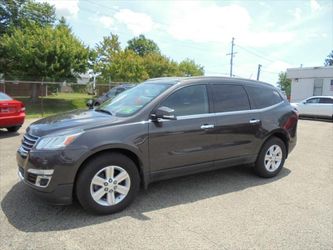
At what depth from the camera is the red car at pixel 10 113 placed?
29.9 feet

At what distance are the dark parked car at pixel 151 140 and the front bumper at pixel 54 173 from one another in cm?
1

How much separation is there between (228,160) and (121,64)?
25.6 meters

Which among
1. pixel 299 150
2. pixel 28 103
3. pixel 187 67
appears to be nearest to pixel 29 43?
pixel 28 103

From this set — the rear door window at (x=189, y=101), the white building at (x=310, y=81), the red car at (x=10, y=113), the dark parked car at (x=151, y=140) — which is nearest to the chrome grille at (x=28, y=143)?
the dark parked car at (x=151, y=140)

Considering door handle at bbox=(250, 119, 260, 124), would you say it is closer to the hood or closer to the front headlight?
the hood

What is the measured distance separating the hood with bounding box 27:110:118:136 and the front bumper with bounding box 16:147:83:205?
12.8 inches

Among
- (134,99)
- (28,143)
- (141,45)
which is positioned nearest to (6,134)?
(28,143)

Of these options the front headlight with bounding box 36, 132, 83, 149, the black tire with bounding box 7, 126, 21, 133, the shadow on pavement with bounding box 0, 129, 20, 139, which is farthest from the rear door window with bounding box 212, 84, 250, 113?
the black tire with bounding box 7, 126, 21, 133

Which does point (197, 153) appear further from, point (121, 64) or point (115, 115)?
point (121, 64)

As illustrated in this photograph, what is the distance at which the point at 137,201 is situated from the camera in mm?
4469

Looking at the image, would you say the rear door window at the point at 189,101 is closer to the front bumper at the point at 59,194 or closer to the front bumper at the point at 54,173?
the front bumper at the point at 54,173

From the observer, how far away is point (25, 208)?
4.09 m

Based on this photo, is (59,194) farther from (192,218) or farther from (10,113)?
(10,113)

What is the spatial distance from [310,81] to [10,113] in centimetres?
2841
